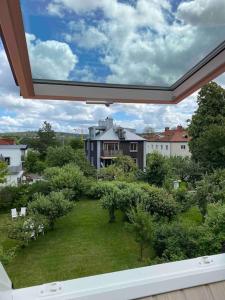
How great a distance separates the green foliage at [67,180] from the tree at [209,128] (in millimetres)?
3170

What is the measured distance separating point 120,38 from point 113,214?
446cm

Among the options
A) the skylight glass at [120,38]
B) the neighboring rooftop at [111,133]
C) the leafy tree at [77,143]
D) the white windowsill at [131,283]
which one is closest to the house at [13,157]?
the leafy tree at [77,143]

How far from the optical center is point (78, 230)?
4.73m

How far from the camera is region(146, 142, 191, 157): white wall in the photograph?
7.88m

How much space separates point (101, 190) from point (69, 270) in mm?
2644

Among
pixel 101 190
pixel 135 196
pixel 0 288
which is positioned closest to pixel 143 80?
pixel 0 288

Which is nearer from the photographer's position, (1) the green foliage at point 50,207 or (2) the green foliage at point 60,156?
(1) the green foliage at point 50,207

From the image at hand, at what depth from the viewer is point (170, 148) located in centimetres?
818

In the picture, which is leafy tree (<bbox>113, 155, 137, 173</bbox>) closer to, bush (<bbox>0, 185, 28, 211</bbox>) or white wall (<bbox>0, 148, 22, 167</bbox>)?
white wall (<bbox>0, 148, 22, 167</bbox>)

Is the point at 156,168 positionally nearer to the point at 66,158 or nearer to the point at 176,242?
the point at 66,158

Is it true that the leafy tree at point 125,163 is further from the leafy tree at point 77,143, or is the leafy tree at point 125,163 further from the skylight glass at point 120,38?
the skylight glass at point 120,38

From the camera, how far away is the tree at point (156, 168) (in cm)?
655

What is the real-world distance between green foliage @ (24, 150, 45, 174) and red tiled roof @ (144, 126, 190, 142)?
331cm

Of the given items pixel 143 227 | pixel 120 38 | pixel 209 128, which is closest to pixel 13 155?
pixel 143 227
